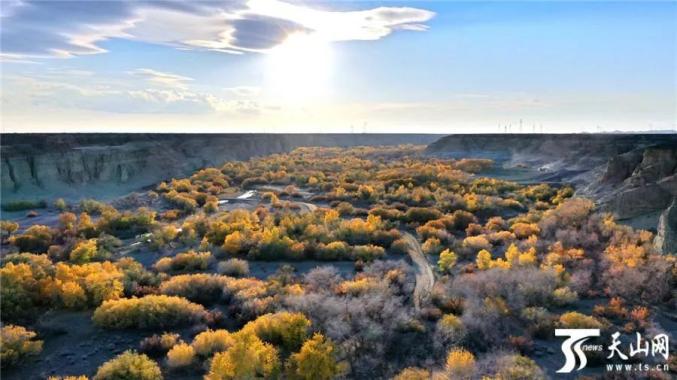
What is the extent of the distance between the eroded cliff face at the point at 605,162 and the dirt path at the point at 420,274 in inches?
370

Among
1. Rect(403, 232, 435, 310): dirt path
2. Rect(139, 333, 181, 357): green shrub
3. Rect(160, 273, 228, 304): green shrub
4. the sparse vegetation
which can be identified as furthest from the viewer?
Rect(160, 273, 228, 304): green shrub

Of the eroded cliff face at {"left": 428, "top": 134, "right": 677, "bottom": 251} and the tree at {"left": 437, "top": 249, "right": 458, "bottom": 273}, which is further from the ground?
the eroded cliff face at {"left": 428, "top": 134, "right": 677, "bottom": 251}

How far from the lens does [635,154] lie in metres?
31.6

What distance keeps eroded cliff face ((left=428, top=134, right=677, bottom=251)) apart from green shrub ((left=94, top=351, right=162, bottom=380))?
19150mm

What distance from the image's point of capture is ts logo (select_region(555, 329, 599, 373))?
12.3m

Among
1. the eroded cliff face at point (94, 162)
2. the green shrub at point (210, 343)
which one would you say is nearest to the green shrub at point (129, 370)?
the green shrub at point (210, 343)

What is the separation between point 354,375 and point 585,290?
9.85 m

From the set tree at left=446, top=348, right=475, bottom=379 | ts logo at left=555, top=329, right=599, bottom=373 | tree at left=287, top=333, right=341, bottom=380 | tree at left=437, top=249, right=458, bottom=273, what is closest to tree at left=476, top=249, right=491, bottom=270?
tree at left=437, top=249, right=458, bottom=273

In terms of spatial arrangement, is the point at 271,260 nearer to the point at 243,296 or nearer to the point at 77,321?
the point at 243,296

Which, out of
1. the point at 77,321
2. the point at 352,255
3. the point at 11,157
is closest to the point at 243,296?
the point at 77,321

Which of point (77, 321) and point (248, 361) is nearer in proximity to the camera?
point (248, 361)

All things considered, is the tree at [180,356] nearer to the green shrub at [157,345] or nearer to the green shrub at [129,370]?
the green shrub at [129,370]

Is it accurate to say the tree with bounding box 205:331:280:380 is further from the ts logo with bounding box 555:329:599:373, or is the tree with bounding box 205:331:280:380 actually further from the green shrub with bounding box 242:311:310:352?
the ts logo with bounding box 555:329:599:373

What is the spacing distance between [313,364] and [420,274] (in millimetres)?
9646
